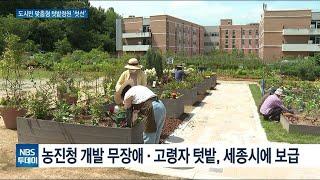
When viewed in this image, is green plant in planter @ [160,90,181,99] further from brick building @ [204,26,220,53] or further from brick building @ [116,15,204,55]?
brick building @ [204,26,220,53]

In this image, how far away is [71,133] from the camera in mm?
6508

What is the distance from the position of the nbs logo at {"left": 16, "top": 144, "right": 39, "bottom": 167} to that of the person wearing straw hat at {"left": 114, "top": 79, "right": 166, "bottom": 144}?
1476 millimetres

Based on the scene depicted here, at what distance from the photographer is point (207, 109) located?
1347cm

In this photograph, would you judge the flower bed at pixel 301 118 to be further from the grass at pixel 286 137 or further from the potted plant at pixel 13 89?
the potted plant at pixel 13 89

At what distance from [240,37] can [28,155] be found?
8936 centimetres

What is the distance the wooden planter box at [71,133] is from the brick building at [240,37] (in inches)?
3394

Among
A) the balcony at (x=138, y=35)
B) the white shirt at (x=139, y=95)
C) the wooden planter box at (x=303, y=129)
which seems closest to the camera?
the white shirt at (x=139, y=95)

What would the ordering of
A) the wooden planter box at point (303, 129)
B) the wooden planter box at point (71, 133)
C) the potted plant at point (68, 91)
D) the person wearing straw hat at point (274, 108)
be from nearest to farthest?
the wooden planter box at point (71, 133) < the wooden planter box at point (303, 129) < the person wearing straw hat at point (274, 108) < the potted plant at point (68, 91)

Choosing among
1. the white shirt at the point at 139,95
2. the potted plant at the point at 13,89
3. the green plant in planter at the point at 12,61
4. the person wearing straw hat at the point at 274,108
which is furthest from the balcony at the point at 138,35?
the white shirt at the point at 139,95

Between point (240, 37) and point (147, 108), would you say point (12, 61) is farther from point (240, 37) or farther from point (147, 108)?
point (240, 37)

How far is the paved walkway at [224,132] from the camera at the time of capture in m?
5.86

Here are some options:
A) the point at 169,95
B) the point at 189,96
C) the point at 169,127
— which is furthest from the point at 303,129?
the point at 189,96

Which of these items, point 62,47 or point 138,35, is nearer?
point 62,47

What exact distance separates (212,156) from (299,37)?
50.8 metres
